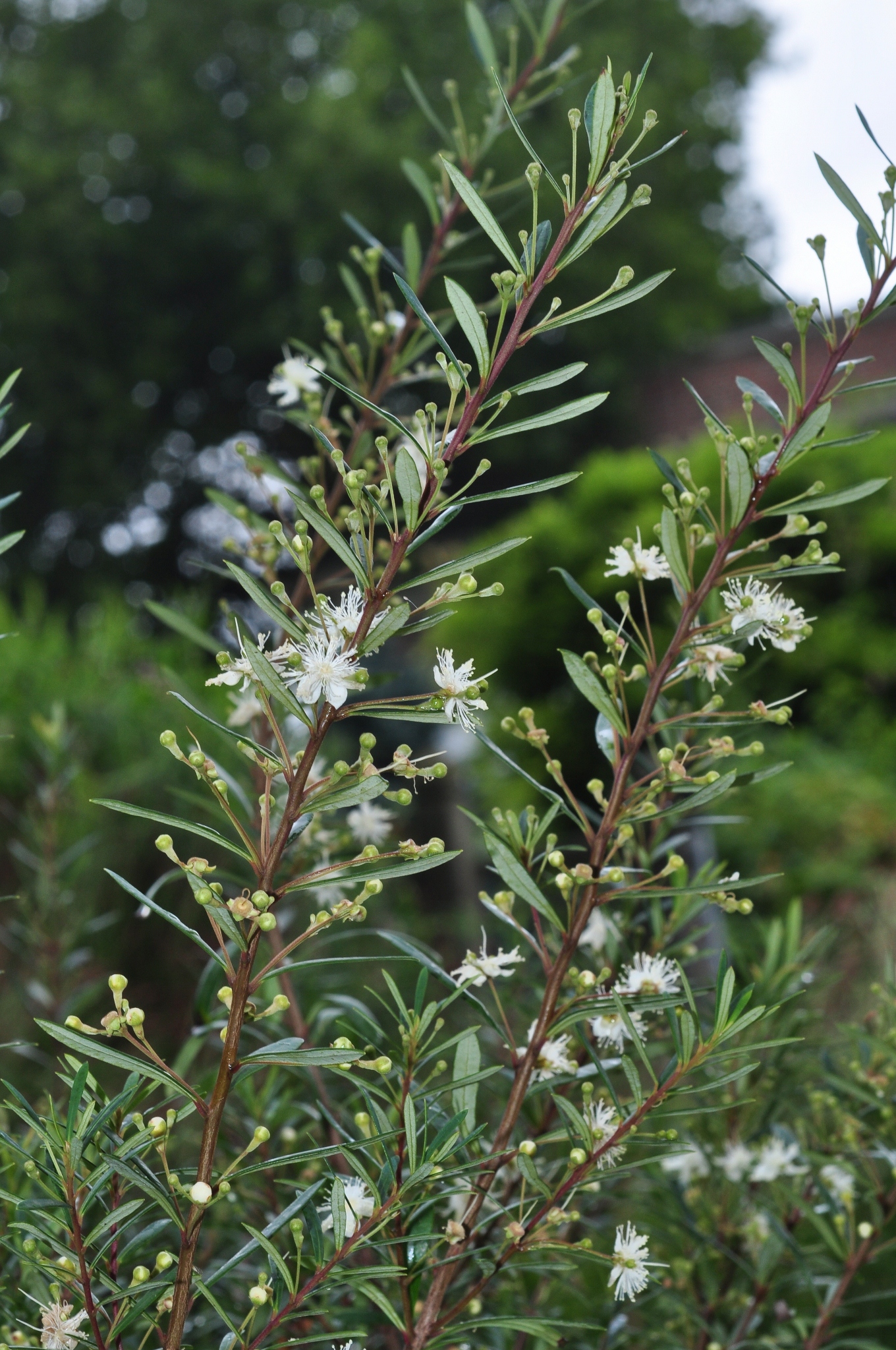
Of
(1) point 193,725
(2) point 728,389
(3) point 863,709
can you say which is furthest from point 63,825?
(2) point 728,389

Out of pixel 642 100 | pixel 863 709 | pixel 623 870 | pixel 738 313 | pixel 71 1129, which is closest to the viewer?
pixel 71 1129

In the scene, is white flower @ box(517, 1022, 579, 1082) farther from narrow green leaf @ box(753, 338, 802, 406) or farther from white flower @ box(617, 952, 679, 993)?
narrow green leaf @ box(753, 338, 802, 406)

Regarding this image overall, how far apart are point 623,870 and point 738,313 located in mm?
10976

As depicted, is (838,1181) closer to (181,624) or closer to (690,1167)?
(690,1167)

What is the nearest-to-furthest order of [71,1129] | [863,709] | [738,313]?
[71,1129] < [863,709] < [738,313]

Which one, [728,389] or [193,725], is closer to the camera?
[193,725]

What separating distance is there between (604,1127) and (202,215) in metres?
8.97

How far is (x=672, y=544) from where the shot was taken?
0.51m

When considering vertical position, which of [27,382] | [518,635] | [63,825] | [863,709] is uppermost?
[63,825]

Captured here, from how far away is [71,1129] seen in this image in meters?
0.42

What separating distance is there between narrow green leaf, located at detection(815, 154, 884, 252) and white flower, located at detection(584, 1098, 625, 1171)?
0.43m

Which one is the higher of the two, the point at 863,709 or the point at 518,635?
the point at 518,635

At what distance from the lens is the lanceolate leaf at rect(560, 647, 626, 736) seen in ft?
1.69

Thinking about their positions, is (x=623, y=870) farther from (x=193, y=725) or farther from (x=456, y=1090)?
(x=193, y=725)
